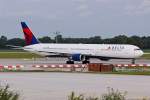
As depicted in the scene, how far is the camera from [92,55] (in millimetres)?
68375

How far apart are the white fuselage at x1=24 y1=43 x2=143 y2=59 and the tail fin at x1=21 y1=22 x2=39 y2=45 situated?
12.7ft

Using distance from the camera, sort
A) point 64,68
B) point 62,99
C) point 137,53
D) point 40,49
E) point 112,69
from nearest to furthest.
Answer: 1. point 62,99
2. point 112,69
3. point 64,68
4. point 137,53
5. point 40,49

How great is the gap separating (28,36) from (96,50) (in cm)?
1331

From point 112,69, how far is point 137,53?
21571mm

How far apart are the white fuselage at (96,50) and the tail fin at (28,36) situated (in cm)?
387

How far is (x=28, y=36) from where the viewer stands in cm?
7700

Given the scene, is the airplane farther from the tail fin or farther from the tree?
the tree

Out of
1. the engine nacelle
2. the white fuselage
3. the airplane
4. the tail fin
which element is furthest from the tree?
the engine nacelle

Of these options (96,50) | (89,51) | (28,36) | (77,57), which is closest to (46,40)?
(28,36)

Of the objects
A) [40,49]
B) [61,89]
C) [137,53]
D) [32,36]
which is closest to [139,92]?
[61,89]

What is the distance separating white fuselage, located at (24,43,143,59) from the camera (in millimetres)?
66688

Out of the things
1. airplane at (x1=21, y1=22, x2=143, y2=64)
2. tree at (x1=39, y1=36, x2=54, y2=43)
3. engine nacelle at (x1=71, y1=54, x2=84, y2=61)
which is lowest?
engine nacelle at (x1=71, y1=54, x2=84, y2=61)

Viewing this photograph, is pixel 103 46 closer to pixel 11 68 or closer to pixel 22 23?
pixel 22 23

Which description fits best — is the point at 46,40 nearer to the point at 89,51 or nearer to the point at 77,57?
the point at 89,51
